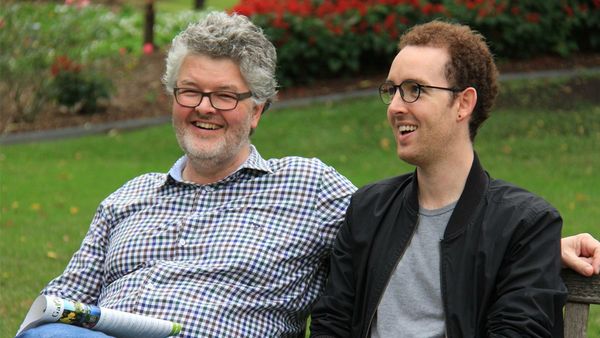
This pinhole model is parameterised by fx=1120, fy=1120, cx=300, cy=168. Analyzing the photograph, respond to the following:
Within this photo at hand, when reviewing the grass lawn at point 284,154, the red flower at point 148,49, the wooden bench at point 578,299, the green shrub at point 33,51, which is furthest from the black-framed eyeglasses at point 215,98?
the red flower at point 148,49

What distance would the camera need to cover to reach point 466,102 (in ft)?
11.9

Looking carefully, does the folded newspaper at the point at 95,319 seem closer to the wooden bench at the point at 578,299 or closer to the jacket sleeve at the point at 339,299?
the jacket sleeve at the point at 339,299

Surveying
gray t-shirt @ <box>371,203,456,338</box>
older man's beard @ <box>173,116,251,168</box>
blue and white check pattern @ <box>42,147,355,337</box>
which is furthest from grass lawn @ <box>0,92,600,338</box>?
gray t-shirt @ <box>371,203,456,338</box>

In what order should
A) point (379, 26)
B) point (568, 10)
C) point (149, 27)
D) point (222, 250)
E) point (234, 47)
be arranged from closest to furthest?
1. point (222, 250)
2. point (234, 47)
3. point (379, 26)
4. point (568, 10)
5. point (149, 27)

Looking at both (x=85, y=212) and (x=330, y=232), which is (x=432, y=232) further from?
Result: (x=85, y=212)

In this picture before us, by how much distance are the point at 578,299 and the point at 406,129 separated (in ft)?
2.50

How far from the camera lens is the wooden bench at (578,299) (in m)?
3.48

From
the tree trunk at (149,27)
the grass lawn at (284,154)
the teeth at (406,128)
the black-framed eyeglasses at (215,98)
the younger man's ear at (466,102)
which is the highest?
the younger man's ear at (466,102)

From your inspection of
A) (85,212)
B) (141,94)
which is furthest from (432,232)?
(141,94)

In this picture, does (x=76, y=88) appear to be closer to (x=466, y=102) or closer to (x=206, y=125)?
(x=206, y=125)

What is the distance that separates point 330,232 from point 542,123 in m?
8.70

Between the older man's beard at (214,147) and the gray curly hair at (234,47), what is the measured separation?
16 centimetres

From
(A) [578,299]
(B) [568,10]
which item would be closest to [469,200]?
(A) [578,299]

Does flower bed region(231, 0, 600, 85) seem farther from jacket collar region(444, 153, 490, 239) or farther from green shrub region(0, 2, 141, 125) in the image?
jacket collar region(444, 153, 490, 239)
